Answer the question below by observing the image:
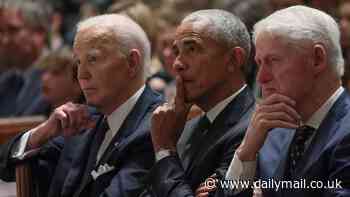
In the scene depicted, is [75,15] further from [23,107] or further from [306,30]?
[306,30]

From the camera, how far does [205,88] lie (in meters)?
3.28

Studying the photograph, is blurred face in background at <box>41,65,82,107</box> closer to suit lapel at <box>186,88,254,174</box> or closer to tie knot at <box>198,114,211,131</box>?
tie knot at <box>198,114,211,131</box>

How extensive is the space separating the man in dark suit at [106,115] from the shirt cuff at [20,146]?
99 millimetres

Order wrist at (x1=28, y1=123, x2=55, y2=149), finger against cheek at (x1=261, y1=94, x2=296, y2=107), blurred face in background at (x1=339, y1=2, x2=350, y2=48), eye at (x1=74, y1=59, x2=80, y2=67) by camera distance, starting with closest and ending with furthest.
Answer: finger against cheek at (x1=261, y1=94, x2=296, y2=107), eye at (x1=74, y1=59, x2=80, y2=67), wrist at (x1=28, y1=123, x2=55, y2=149), blurred face in background at (x1=339, y1=2, x2=350, y2=48)

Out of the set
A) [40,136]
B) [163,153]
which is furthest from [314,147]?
[40,136]

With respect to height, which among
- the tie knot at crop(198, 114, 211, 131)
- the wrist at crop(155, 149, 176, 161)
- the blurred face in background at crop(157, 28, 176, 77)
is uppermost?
the tie knot at crop(198, 114, 211, 131)

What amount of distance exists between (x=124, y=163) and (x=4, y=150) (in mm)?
678

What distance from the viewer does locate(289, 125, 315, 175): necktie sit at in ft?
9.25

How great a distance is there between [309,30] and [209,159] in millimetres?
616

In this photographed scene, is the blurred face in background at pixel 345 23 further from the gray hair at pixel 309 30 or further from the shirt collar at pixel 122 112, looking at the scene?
the gray hair at pixel 309 30

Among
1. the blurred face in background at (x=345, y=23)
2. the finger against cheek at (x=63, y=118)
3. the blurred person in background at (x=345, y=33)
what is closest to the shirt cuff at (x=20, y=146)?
the finger against cheek at (x=63, y=118)

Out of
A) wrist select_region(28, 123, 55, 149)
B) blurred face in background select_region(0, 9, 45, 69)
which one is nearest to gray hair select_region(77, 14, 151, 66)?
wrist select_region(28, 123, 55, 149)

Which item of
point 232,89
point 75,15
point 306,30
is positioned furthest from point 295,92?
point 75,15

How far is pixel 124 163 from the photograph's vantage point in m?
3.36
